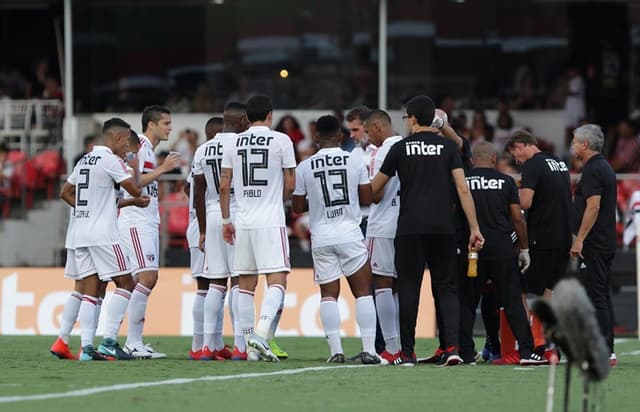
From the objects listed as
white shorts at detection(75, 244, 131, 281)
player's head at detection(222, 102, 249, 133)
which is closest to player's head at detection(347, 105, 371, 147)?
player's head at detection(222, 102, 249, 133)

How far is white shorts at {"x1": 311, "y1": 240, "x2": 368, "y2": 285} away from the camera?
13.4 metres

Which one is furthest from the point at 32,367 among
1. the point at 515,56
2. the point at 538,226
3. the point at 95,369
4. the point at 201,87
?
the point at 515,56

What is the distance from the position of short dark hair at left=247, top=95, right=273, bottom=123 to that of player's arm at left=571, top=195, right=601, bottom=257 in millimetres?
3044

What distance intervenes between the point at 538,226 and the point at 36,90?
1490 cm

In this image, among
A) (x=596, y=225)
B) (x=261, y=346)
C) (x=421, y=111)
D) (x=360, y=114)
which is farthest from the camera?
(x=360, y=114)

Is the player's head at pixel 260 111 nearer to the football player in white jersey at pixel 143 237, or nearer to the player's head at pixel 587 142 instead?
the football player in white jersey at pixel 143 237

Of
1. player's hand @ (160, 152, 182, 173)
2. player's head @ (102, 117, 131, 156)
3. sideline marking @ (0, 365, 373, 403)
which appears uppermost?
player's head @ (102, 117, 131, 156)

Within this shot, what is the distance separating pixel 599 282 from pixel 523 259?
725 mm

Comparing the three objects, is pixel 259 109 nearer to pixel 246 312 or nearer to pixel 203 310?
pixel 246 312

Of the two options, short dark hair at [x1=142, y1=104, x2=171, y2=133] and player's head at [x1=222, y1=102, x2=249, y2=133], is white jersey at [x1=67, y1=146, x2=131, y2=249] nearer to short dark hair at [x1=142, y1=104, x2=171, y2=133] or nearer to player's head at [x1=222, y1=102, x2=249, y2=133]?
short dark hair at [x1=142, y1=104, x2=171, y2=133]

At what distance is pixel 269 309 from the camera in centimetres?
1316

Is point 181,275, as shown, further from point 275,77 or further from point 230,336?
point 275,77

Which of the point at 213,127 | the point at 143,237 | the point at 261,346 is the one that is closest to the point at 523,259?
the point at 261,346

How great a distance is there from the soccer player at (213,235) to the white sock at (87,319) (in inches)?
42.5
